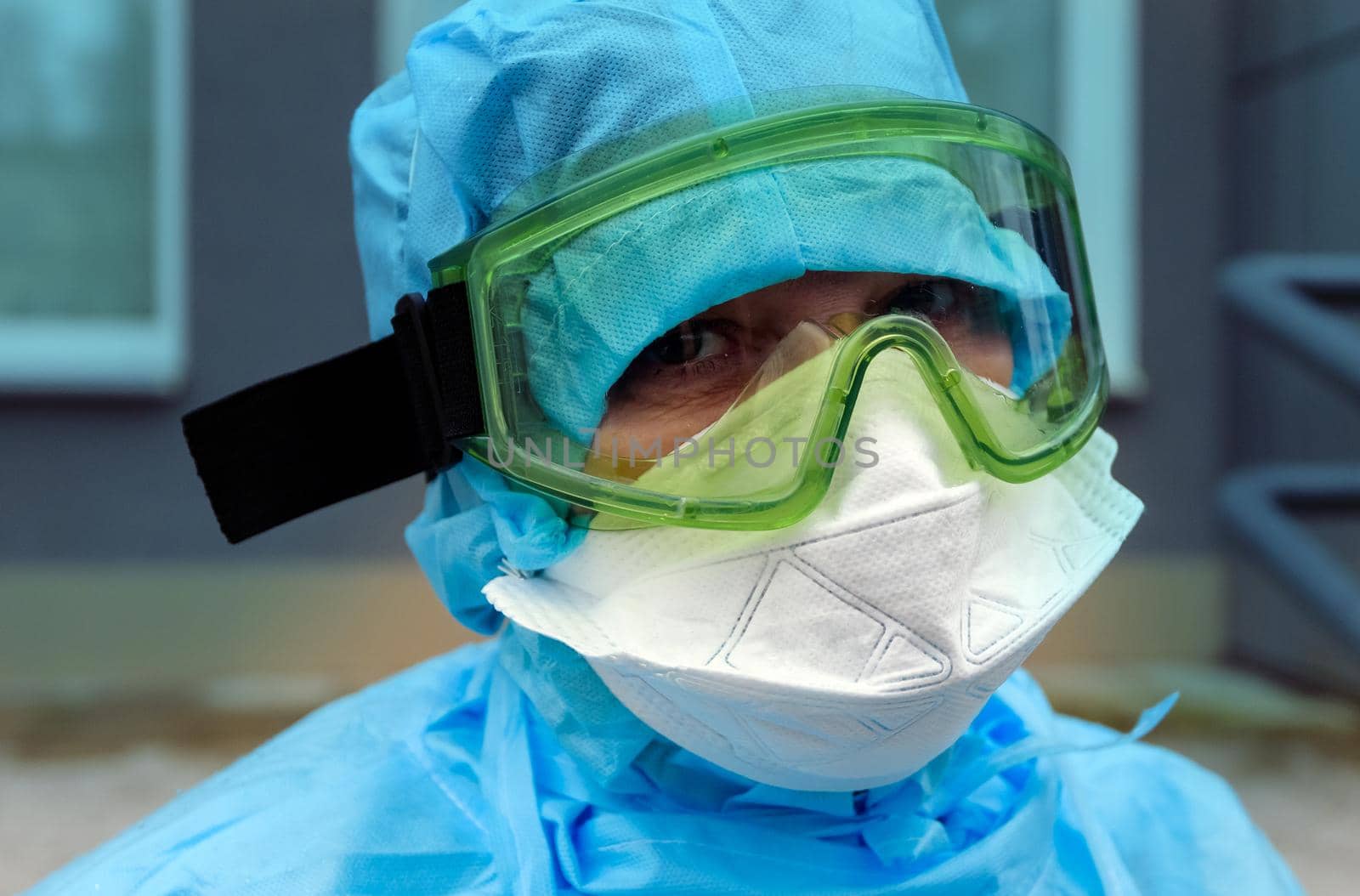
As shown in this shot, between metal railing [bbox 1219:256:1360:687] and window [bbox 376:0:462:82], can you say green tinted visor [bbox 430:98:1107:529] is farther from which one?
window [bbox 376:0:462:82]

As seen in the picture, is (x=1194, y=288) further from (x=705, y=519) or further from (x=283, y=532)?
(x=705, y=519)

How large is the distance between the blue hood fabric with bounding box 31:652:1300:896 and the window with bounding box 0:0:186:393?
3.50 meters

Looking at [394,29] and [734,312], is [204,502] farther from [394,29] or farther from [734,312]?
[734,312]

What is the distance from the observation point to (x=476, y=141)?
1.05 meters

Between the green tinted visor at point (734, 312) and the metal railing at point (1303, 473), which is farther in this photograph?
the metal railing at point (1303, 473)

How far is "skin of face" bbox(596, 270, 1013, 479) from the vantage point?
102cm

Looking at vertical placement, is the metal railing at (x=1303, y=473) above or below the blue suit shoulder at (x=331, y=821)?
below

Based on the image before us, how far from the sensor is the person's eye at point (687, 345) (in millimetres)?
1030

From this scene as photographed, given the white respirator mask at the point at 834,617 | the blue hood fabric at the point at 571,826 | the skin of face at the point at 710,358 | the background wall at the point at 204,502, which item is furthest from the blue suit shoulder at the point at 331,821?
the background wall at the point at 204,502

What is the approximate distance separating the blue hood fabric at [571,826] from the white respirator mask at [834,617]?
3.7 inches

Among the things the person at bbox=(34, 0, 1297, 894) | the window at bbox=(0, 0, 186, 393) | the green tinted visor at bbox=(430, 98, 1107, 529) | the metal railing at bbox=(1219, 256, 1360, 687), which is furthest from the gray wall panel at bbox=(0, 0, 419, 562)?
the green tinted visor at bbox=(430, 98, 1107, 529)

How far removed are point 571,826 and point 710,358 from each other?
1.46 ft

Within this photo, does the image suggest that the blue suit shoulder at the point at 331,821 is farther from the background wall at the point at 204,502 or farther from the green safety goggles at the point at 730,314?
the background wall at the point at 204,502

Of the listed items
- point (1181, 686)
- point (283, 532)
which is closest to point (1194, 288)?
point (1181, 686)
